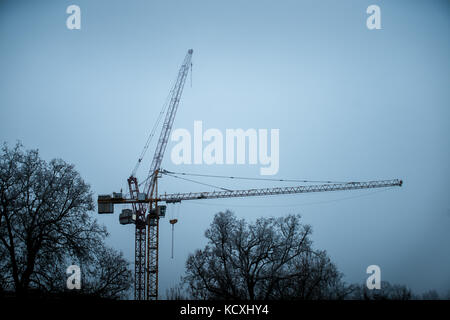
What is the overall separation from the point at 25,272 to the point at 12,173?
19.7 feet

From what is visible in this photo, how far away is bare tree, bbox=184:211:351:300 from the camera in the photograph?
3119cm

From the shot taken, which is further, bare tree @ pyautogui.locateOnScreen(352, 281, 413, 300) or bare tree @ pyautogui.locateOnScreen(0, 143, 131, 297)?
bare tree @ pyautogui.locateOnScreen(352, 281, 413, 300)

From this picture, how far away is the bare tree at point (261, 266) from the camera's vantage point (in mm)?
31188

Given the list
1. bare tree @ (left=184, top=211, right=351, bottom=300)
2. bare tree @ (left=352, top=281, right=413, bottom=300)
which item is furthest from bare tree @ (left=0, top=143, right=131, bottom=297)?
bare tree @ (left=352, top=281, right=413, bottom=300)

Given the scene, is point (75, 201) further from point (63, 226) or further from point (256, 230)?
point (256, 230)

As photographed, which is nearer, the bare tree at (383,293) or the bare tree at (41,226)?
the bare tree at (41,226)

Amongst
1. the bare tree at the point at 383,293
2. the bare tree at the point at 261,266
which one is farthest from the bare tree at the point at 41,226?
the bare tree at the point at 383,293

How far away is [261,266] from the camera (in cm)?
3247

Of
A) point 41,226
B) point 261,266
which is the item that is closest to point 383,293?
point 261,266

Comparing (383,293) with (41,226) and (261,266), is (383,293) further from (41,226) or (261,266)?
(41,226)

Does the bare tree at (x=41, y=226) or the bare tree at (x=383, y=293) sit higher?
the bare tree at (x=41, y=226)

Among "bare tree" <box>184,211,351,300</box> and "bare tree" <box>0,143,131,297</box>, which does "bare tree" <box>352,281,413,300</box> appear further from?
"bare tree" <box>0,143,131,297</box>

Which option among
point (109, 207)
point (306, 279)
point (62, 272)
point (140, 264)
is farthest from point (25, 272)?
point (140, 264)

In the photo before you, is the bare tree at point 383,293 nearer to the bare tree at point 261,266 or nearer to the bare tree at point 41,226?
the bare tree at point 261,266
